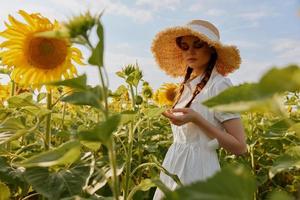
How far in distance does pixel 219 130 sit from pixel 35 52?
0.82 m

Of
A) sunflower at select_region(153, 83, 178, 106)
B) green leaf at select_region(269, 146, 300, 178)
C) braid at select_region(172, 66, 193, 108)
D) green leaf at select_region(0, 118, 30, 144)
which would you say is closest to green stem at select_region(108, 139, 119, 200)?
green leaf at select_region(269, 146, 300, 178)

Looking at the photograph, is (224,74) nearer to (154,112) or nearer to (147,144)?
(147,144)

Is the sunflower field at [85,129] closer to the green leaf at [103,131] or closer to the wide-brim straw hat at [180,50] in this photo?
the green leaf at [103,131]

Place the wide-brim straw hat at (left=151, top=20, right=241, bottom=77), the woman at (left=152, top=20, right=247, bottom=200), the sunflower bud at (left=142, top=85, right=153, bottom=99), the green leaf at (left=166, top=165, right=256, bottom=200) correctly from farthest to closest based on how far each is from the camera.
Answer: the sunflower bud at (left=142, top=85, right=153, bottom=99) → the wide-brim straw hat at (left=151, top=20, right=241, bottom=77) → the woman at (left=152, top=20, right=247, bottom=200) → the green leaf at (left=166, top=165, right=256, bottom=200)

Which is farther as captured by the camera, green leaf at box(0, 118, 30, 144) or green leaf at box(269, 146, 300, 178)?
green leaf at box(0, 118, 30, 144)

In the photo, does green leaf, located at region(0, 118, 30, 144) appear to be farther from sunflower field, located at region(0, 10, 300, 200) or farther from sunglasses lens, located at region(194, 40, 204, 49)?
sunglasses lens, located at region(194, 40, 204, 49)

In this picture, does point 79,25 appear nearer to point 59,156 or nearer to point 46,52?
point 59,156

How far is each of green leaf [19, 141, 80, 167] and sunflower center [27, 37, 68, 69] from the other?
0.88 m

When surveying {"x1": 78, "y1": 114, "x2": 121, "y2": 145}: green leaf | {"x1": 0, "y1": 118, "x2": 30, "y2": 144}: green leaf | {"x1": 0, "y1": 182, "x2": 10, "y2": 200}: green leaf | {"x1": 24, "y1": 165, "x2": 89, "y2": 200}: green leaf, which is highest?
{"x1": 78, "y1": 114, "x2": 121, "y2": 145}: green leaf

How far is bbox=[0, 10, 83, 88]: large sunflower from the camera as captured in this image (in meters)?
1.66

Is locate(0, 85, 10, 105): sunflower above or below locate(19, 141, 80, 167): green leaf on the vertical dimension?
above

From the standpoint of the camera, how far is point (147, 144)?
9.50ft

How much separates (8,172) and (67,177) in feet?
1.15

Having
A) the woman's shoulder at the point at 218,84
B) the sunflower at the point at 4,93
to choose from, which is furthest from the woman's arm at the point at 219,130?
the sunflower at the point at 4,93
